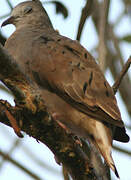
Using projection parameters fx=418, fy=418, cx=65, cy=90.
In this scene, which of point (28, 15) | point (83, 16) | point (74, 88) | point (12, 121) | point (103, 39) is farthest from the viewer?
point (28, 15)

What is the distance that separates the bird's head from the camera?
5291 mm

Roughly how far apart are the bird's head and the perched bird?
1.11 metres

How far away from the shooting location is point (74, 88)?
352 centimetres

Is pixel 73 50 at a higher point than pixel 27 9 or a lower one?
higher

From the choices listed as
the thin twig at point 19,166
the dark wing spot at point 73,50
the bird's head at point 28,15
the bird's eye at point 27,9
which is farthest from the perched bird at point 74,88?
the bird's eye at point 27,9

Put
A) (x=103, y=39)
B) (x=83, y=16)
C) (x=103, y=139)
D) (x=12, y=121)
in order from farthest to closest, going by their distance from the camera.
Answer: (x=103, y=39) → (x=83, y=16) → (x=103, y=139) → (x=12, y=121)

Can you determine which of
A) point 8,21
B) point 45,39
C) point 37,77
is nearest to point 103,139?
point 37,77

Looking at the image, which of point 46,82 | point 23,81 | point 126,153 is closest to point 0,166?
point 46,82

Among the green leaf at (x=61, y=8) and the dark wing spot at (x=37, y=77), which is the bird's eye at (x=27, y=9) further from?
the dark wing spot at (x=37, y=77)

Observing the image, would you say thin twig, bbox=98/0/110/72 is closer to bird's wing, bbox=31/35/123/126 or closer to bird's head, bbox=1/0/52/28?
bird's wing, bbox=31/35/123/126

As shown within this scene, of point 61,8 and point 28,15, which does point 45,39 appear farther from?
point 28,15

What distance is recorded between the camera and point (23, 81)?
2652 millimetres

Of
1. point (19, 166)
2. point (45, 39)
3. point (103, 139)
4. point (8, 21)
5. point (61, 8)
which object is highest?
point (61, 8)

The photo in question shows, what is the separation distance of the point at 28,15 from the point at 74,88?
2.26 metres
